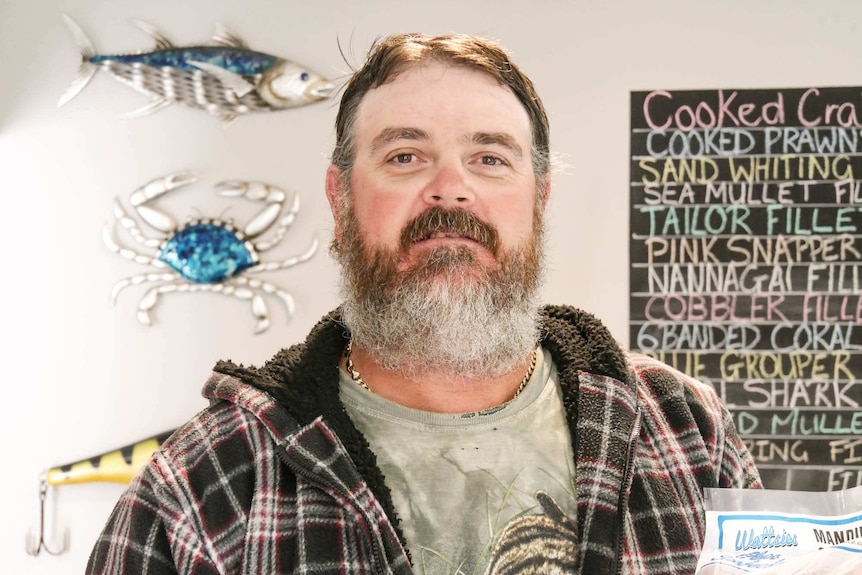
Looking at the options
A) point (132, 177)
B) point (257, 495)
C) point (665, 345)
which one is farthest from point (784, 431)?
point (132, 177)

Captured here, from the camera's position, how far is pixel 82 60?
8.61 ft

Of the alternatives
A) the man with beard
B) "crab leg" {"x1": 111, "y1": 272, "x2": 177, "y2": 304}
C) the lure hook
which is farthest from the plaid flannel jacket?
the lure hook

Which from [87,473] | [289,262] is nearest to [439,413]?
[289,262]

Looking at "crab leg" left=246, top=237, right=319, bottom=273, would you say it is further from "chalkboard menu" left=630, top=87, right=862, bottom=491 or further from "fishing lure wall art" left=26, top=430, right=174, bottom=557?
"chalkboard menu" left=630, top=87, right=862, bottom=491

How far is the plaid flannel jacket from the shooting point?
102 cm

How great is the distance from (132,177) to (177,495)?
180cm

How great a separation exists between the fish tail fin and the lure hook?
1.23 metres

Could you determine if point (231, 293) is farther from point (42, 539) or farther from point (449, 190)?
point (449, 190)

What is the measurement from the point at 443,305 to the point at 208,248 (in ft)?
5.10

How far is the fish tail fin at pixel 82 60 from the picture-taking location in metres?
2.62

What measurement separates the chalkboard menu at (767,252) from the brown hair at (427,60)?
1.31 metres

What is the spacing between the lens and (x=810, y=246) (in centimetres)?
254

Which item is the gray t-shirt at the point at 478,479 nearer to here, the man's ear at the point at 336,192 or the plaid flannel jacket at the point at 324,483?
the plaid flannel jacket at the point at 324,483

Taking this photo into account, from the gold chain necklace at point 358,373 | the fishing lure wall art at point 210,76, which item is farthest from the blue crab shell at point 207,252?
the gold chain necklace at point 358,373
